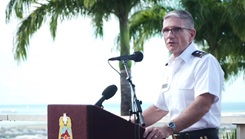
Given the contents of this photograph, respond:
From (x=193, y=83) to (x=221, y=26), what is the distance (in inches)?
655

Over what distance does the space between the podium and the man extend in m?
0.14

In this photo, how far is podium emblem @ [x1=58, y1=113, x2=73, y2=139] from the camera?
2.43m

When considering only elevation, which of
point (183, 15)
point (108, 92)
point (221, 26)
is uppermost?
point (221, 26)

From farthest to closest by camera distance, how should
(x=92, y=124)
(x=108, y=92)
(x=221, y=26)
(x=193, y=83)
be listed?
(x=221, y=26), (x=108, y=92), (x=193, y=83), (x=92, y=124)

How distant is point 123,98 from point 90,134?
14.1 m

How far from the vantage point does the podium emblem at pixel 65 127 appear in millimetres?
2430

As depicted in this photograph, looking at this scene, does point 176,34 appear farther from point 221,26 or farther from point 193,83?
point 221,26

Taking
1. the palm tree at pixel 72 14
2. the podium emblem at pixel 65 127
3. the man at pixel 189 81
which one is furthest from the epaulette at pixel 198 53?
the palm tree at pixel 72 14

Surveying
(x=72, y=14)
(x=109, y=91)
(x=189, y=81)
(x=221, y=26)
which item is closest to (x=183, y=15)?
(x=189, y=81)

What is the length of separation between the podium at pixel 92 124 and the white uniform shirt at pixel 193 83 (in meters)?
0.30

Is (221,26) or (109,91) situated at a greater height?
(221,26)

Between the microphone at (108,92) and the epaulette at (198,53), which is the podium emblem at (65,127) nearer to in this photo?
the microphone at (108,92)

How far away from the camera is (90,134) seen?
236 centimetres

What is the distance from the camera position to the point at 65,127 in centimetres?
244
